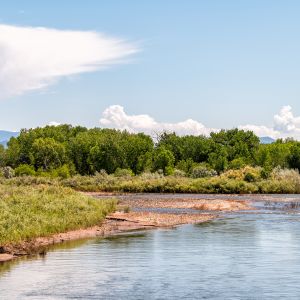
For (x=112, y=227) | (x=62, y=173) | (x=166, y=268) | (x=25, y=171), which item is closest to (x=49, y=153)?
(x=25, y=171)

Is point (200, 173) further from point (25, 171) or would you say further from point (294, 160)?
point (25, 171)

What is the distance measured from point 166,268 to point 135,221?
763 inches

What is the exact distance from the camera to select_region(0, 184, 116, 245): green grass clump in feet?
119

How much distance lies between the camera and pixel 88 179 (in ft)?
353

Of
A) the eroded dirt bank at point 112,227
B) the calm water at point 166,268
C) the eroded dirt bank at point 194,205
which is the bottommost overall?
the calm water at point 166,268

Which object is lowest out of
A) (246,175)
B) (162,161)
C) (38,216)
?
(38,216)

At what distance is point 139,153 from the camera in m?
141

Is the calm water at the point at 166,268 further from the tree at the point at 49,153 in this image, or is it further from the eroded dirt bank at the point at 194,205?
the tree at the point at 49,153

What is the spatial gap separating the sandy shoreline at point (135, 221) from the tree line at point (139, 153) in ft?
190


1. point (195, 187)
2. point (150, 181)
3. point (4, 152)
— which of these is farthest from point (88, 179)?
point (4, 152)

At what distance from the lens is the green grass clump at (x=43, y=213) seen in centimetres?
3616

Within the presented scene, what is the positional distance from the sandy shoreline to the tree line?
57.8 metres

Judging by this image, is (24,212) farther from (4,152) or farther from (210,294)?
(4,152)

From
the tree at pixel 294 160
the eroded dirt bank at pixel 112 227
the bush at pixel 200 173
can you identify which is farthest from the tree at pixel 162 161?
the eroded dirt bank at pixel 112 227
